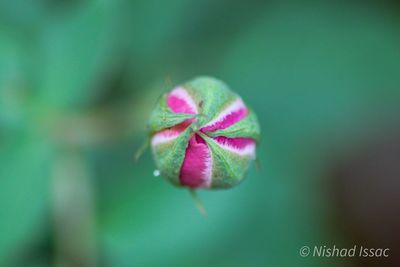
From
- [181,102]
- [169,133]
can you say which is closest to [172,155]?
[169,133]

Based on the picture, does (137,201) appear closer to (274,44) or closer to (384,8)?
(274,44)

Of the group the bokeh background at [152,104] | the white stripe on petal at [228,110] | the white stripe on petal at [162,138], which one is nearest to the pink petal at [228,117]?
the white stripe on petal at [228,110]

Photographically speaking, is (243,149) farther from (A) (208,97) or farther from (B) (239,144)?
(A) (208,97)

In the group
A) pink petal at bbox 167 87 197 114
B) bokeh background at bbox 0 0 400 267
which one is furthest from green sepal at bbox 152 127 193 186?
bokeh background at bbox 0 0 400 267

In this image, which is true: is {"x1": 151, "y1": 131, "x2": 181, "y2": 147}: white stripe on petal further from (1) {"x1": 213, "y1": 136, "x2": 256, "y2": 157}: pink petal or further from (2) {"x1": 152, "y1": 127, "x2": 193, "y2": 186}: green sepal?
(1) {"x1": 213, "y1": 136, "x2": 256, "y2": 157}: pink petal

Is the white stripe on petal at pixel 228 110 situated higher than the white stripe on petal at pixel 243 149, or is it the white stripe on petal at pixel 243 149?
the white stripe on petal at pixel 228 110

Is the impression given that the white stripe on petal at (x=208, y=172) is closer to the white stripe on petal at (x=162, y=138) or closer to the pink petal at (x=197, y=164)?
the pink petal at (x=197, y=164)
